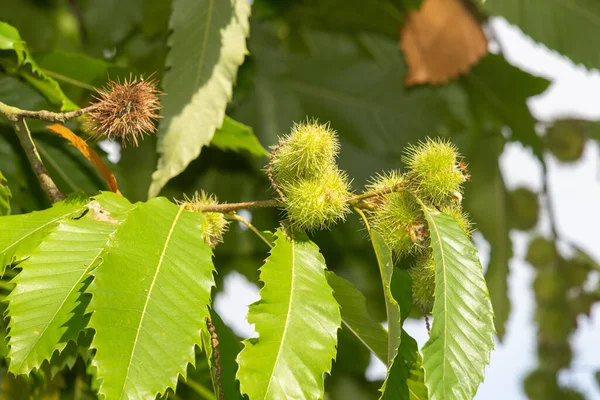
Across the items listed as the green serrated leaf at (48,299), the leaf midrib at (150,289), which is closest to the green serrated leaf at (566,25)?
the leaf midrib at (150,289)

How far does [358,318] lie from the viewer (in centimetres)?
99

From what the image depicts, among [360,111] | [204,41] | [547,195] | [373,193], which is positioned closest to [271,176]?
[373,193]

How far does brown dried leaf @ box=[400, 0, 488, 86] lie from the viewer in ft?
6.54

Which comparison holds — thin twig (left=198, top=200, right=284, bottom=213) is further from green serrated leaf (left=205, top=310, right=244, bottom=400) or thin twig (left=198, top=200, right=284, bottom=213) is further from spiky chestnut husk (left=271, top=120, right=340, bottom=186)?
green serrated leaf (left=205, top=310, right=244, bottom=400)

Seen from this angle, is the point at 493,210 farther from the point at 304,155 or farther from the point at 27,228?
the point at 27,228

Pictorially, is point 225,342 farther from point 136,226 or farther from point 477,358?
point 477,358

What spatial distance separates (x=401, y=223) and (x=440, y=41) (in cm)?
122

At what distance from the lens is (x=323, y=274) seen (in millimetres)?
911

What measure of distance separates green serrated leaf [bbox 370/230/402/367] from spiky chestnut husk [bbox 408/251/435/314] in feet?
0.26

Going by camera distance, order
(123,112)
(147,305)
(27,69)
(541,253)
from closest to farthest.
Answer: (147,305) → (123,112) → (27,69) → (541,253)

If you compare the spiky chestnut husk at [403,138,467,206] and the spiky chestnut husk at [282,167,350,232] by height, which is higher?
the spiky chestnut husk at [403,138,467,206]

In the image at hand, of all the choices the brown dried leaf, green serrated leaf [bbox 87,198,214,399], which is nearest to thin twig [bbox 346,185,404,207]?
green serrated leaf [bbox 87,198,214,399]

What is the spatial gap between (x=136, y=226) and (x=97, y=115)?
17cm

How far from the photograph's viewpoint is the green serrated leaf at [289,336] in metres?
0.78
